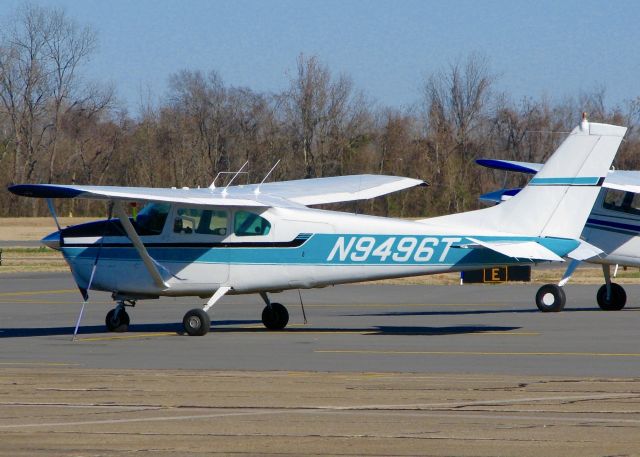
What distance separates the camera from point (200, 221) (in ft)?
58.6

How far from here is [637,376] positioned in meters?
12.3

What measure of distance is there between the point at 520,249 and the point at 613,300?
5837 millimetres

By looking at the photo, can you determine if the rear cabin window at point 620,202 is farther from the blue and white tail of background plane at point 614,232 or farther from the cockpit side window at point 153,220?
the cockpit side window at point 153,220

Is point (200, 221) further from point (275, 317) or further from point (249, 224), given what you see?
point (275, 317)

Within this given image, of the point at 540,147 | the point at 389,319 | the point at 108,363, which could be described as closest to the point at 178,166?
the point at 540,147

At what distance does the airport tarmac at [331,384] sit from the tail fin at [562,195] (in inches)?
61.3

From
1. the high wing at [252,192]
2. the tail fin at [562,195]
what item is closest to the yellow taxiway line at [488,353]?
the tail fin at [562,195]

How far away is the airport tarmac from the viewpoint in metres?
8.68

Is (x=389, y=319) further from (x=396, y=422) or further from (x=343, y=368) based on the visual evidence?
(x=396, y=422)

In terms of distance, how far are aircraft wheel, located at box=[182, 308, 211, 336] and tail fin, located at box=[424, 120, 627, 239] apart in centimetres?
358

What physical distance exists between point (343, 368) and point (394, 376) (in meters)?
1.01

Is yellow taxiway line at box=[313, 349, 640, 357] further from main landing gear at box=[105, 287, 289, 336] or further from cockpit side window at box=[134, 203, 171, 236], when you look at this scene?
cockpit side window at box=[134, 203, 171, 236]

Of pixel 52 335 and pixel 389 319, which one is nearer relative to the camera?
pixel 52 335

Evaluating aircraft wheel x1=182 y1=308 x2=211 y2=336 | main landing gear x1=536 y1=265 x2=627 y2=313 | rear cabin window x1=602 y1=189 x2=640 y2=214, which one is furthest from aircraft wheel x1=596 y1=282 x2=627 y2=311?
aircraft wheel x1=182 y1=308 x2=211 y2=336
